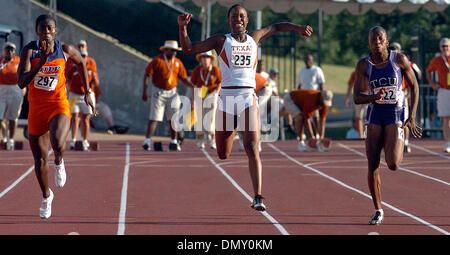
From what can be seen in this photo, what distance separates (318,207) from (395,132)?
5.79 ft

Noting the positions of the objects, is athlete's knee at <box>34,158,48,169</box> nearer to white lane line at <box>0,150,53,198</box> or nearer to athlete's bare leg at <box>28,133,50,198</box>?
athlete's bare leg at <box>28,133,50,198</box>

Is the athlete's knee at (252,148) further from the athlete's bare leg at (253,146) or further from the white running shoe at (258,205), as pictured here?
the white running shoe at (258,205)

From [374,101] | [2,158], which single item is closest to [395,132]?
[374,101]

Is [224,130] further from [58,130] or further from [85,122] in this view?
[85,122]

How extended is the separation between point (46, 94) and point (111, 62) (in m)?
17.3

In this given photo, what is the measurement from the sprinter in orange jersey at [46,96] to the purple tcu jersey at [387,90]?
10.3 feet

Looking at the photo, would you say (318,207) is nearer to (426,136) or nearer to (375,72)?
(375,72)

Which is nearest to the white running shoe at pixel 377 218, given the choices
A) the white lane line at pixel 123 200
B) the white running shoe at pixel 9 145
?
the white lane line at pixel 123 200

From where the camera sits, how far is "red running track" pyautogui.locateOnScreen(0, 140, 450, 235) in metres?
9.34

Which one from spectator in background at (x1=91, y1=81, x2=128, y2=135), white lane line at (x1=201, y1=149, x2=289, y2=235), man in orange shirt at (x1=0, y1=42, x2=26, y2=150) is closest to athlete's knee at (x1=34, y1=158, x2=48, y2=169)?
white lane line at (x1=201, y1=149, x2=289, y2=235)

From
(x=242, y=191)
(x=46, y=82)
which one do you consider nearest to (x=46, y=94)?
(x=46, y=82)

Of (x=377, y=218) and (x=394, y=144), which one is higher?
(x=394, y=144)

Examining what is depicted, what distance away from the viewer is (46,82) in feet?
31.9

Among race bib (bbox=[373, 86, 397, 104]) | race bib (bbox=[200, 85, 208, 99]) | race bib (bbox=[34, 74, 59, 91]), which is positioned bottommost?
race bib (bbox=[373, 86, 397, 104])
